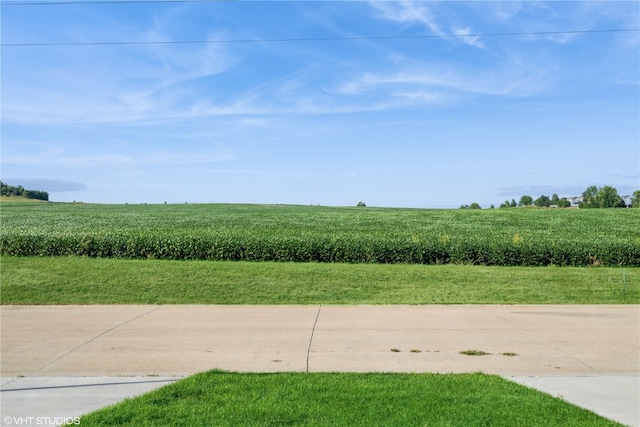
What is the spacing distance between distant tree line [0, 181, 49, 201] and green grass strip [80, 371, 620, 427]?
108 metres

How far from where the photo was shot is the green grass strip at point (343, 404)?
4797 mm

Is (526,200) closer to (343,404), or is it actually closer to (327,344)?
(327,344)

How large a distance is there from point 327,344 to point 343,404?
324 centimetres

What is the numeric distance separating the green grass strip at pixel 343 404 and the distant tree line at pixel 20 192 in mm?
108036

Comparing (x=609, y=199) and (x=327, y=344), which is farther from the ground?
(x=609, y=199)

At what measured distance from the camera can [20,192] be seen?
102438 mm

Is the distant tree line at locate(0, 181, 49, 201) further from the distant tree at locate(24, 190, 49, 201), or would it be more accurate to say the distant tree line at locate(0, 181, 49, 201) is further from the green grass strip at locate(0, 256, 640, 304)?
the green grass strip at locate(0, 256, 640, 304)

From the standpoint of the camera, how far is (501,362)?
7457mm

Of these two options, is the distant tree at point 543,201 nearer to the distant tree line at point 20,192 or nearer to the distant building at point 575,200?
the distant building at point 575,200

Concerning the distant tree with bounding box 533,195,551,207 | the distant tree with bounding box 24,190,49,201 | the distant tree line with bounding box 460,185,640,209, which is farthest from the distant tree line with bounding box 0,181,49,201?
the distant tree with bounding box 533,195,551,207

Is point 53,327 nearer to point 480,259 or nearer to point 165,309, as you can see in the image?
point 165,309

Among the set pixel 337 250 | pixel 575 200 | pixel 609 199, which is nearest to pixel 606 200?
pixel 609 199

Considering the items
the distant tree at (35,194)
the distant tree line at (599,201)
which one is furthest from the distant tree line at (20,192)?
the distant tree line at (599,201)

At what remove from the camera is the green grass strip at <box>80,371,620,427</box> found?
4797mm
